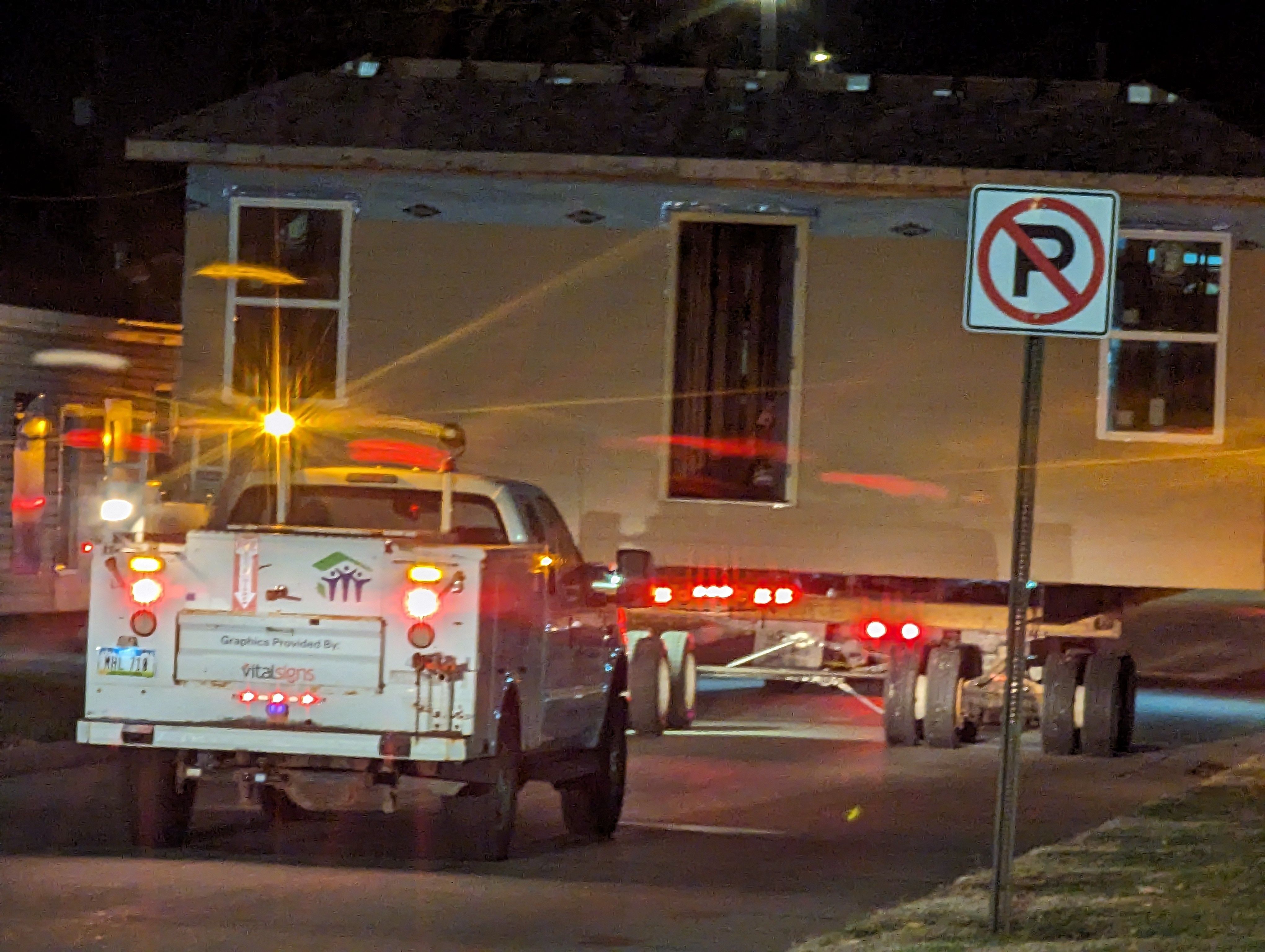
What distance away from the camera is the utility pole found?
→ 24.2m

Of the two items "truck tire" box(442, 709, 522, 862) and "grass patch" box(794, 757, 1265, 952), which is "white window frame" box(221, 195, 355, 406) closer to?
"truck tire" box(442, 709, 522, 862)

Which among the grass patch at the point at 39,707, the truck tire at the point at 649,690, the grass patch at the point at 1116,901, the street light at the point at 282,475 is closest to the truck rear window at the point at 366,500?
the street light at the point at 282,475

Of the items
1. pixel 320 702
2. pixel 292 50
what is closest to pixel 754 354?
pixel 320 702

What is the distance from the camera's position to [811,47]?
35.0 meters

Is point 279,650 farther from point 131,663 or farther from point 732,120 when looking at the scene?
point 732,120

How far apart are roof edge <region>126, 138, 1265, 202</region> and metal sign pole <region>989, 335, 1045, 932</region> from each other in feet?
26.3

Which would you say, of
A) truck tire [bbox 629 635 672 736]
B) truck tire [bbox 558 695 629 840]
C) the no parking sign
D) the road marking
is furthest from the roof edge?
the no parking sign

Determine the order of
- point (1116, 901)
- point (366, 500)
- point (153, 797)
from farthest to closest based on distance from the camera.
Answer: point (366, 500)
point (153, 797)
point (1116, 901)

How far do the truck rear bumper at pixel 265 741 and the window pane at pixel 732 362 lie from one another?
7.23m

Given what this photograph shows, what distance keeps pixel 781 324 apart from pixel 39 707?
6.37 metres

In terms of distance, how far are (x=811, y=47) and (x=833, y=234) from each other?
63.5ft

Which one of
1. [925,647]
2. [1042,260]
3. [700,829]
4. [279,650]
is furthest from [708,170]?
[1042,260]

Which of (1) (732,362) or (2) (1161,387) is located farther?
(1) (732,362)

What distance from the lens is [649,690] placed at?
56.3 ft
